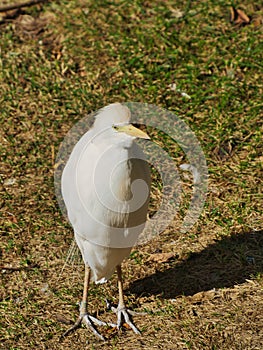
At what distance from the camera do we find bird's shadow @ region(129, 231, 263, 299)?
15.9 ft

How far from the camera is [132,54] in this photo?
690cm

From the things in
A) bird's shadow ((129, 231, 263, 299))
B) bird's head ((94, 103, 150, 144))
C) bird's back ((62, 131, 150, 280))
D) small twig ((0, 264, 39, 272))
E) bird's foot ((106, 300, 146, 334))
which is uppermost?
bird's head ((94, 103, 150, 144))

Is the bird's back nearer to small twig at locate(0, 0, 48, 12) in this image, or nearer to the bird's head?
the bird's head

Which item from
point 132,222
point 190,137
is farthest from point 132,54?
point 132,222

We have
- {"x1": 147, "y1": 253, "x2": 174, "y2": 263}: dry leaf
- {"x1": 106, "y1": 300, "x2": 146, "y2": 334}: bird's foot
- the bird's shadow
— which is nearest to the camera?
{"x1": 106, "y1": 300, "x2": 146, "y2": 334}: bird's foot

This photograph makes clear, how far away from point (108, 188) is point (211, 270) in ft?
4.61

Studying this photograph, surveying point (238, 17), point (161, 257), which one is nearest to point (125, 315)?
point (161, 257)

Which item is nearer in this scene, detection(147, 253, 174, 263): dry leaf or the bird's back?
the bird's back

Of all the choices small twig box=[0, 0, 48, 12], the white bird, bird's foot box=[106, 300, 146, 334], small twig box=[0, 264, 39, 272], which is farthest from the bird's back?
small twig box=[0, 0, 48, 12]

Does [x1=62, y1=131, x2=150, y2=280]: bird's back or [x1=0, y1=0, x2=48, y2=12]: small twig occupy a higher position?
[x1=62, y1=131, x2=150, y2=280]: bird's back

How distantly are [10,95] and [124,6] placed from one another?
160cm

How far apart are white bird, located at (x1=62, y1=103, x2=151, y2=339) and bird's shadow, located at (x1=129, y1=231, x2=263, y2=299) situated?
1.66 feet

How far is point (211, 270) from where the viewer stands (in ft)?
16.4

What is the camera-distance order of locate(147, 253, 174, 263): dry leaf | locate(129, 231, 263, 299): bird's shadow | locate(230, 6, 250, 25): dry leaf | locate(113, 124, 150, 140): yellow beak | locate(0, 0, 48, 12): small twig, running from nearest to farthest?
1. locate(113, 124, 150, 140): yellow beak
2. locate(129, 231, 263, 299): bird's shadow
3. locate(147, 253, 174, 263): dry leaf
4. locate(230, 6, 250, 25): dry leaf
5. locate(0, 0, 48, 12): small twig
